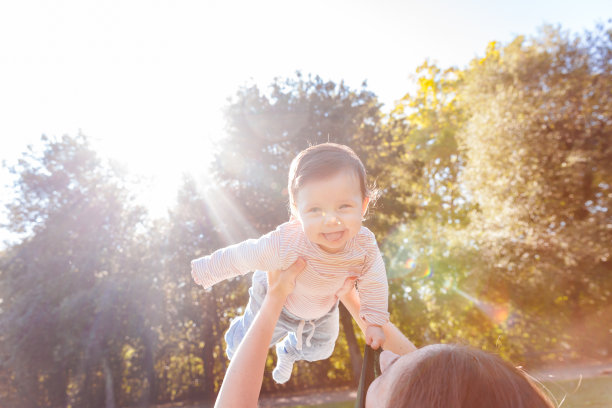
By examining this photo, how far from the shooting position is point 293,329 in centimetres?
287

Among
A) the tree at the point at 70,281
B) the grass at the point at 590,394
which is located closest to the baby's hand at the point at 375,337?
the grass at the point at 590,394

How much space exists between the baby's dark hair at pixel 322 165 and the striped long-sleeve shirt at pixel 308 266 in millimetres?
284

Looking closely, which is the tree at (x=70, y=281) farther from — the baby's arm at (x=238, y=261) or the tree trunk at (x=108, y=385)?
the baby's arm at (x=238, y=261)

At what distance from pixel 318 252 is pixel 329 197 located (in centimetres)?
40

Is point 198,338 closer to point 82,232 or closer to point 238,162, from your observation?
point 82,232

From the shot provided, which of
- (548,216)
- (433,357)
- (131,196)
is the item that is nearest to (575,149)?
(548,216)

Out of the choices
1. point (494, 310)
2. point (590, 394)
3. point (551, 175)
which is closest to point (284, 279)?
point (590, 394)

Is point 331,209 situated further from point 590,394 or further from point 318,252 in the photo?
point 590,394

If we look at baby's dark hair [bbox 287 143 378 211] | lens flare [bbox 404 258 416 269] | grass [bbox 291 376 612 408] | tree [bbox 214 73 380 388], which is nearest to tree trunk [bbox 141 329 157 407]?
tree [bbox 214 73 380 388]

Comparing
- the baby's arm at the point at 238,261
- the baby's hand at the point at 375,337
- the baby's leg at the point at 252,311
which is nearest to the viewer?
the baby's hand at the point at 375,337

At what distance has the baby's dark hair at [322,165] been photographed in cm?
232

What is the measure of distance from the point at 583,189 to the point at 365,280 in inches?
555

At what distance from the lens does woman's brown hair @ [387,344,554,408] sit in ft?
3.39

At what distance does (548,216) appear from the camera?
14.0 metres
